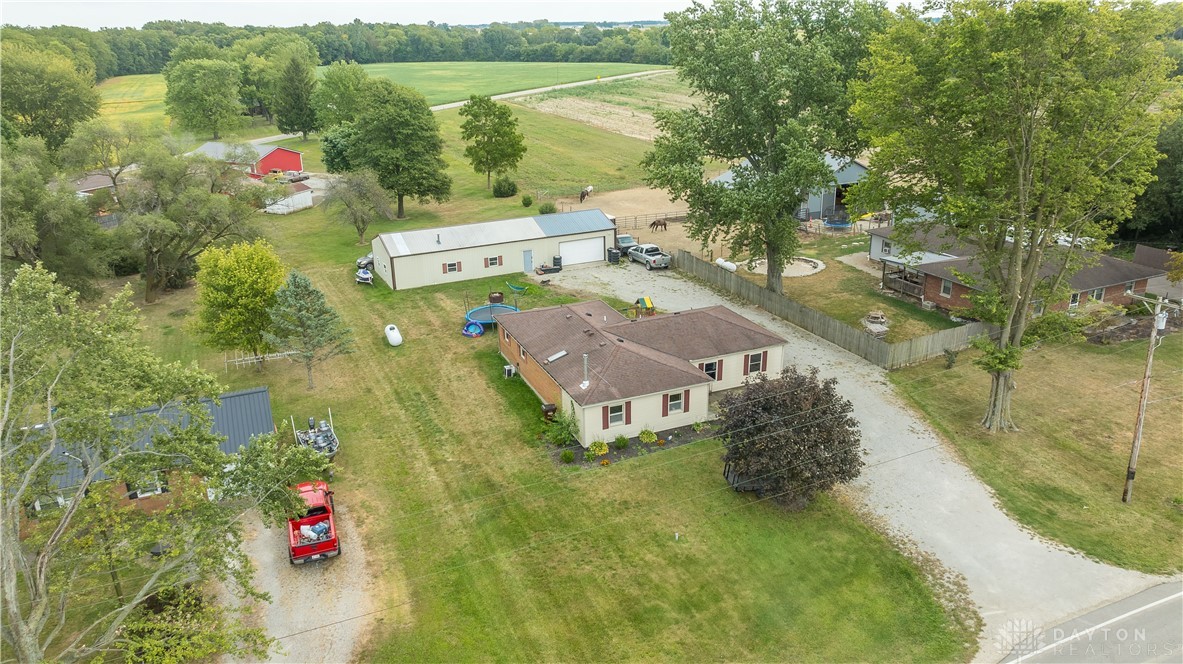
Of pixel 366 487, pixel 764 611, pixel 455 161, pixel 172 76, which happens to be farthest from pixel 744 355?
pixel 172 76

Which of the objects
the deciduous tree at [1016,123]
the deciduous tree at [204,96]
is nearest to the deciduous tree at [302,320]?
the deciduous tree at [1016,123]

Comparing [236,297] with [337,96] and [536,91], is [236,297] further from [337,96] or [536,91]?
[536,91]

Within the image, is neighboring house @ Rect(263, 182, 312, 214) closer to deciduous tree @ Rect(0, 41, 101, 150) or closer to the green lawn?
deciduous tree @ Rect(0, 41, 101, 150)

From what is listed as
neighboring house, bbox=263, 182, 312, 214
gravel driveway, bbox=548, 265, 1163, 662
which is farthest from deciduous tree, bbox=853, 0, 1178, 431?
neighboring house, bbox=263, 182, 312, 214

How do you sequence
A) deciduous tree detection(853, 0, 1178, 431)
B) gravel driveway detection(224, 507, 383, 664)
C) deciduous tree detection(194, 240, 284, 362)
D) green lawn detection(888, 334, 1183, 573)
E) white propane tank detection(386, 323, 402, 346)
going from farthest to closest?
white propane tank detection(386, 323, 402, 346), deciduous tree detection(194, 240, 284, 362), deciduous tree detection(853, 0, 1178, 431), green lawn detection(888, 334, 1183, 573), gravel driveway detection(224, 507, 383, 664)

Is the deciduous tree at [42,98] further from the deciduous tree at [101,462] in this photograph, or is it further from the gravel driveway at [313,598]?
the deciduous tree at [101,462]

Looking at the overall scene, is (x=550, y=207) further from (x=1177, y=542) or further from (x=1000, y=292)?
(x=1177, y=542)
